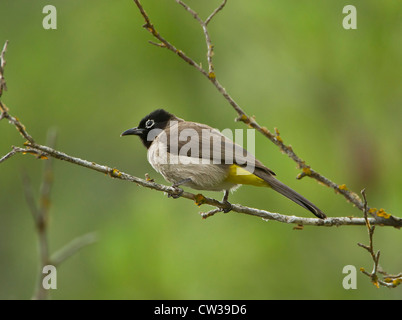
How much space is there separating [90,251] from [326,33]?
456cm

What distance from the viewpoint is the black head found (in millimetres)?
5223

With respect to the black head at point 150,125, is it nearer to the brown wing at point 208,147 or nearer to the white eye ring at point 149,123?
the white eye ring at point 149,123

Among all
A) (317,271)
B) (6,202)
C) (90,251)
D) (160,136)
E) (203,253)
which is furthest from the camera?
(6,202)

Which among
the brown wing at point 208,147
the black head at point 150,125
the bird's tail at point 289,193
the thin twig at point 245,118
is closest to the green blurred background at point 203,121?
the black head at point 150,125

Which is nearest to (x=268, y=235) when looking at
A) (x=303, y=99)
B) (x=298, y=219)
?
(x=303, y=99)

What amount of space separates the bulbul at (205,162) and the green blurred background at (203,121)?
9.04ft

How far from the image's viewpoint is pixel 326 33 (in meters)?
8.63

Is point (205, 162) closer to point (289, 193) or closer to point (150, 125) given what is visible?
point (289, 193)

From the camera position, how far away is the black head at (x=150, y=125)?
522 cm

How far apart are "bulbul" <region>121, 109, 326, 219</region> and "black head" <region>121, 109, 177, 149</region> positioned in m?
0.26

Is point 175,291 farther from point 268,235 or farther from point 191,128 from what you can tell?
point 191,128

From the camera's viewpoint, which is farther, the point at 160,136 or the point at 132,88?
the point at 132,88

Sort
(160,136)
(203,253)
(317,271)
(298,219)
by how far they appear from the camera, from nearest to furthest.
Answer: (298,219) → (160,136) → (203,253) → (317,271)

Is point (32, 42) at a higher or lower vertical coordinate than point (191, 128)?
higher
